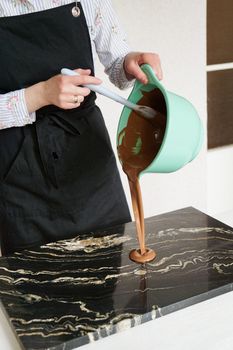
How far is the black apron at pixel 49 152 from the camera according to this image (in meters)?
1.04

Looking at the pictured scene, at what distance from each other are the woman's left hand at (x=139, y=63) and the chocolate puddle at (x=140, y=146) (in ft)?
0.19

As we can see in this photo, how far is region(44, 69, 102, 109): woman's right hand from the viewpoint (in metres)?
0.85

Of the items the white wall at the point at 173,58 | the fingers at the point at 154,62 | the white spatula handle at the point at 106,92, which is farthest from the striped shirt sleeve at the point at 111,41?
the white wall at the point at 173,58

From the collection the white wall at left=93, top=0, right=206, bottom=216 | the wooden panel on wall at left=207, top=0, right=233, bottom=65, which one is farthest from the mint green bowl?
the wooden panel on wall at left=207, top=0, right=233, bottom=65

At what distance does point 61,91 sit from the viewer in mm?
876

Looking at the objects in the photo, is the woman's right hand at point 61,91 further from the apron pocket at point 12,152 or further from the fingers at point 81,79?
the apron pocket at point 12,152

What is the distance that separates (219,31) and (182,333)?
5.07ft

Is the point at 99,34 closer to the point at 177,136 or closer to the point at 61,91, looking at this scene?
the point at 61,91

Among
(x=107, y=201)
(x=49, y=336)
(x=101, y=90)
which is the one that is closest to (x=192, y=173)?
(x=107, y=201)

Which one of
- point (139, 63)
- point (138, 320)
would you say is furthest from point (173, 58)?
point (138, 320)

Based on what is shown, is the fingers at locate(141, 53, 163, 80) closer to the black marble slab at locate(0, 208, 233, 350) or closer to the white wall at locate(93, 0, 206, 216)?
the black marble slab at locate(0, 208, 233, 350)

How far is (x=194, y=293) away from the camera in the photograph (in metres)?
0.79

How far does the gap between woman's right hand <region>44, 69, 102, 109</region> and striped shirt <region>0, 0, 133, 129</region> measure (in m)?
0.08

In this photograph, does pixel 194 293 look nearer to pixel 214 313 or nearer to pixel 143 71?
pixel 214 313
